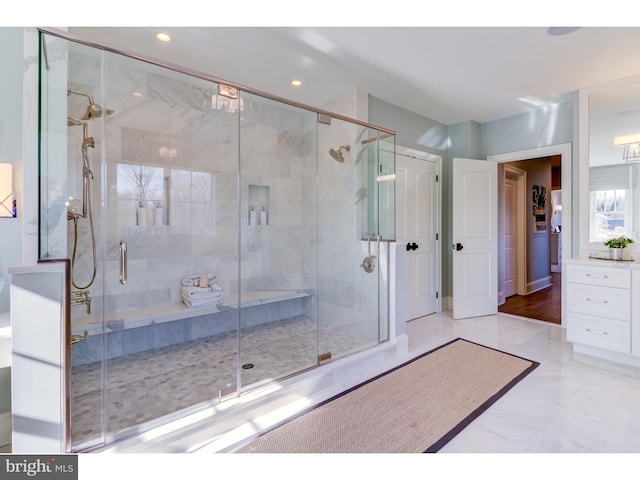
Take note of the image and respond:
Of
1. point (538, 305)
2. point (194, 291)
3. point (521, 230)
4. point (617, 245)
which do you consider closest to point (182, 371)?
point (194, 291)

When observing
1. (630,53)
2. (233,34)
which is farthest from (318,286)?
(630,53)

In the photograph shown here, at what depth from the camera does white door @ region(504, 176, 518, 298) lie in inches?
187

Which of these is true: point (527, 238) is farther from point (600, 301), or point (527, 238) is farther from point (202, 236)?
point (202, 236)

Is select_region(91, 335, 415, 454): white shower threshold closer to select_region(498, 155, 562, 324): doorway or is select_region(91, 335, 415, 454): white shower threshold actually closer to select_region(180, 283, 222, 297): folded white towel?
select_region(180, 283, 222, 297): folded white towel

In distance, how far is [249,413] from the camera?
1833 millimetres

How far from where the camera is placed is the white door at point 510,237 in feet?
15.6

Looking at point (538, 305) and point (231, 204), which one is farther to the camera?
point (538, 305)

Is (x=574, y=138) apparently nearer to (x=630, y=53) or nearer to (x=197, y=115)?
(x=630, y=53)

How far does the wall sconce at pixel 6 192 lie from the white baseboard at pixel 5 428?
1.06 metres

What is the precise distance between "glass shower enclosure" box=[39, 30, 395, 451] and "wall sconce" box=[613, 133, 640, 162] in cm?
206

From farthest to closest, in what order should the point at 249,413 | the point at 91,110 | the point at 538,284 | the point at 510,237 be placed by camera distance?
1. the point at 538,284
2. the point at 510,237
3. the point at 91,110
4. the point at 249,413

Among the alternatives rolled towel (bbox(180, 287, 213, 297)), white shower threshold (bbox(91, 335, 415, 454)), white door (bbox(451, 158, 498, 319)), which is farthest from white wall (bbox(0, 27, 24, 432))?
white door (bbox(451, 158, 498, 319))

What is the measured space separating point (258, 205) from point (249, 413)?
7.24 feet
